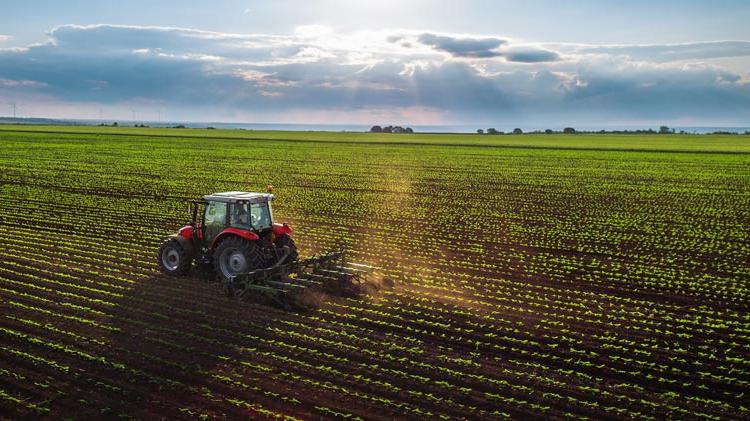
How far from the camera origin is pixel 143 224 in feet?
70.3

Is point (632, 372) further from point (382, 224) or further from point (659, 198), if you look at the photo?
point (659, 198)

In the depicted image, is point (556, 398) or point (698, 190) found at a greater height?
point (698, 190)

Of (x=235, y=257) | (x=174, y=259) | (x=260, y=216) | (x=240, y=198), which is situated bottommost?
(x=174, y=259)

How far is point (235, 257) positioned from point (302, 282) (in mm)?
1559

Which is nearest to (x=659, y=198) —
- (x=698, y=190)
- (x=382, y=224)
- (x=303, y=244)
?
(x=698, y=190)

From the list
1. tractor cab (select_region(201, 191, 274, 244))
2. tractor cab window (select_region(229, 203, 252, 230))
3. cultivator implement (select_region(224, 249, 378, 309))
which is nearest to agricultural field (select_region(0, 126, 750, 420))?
cultivator implement (select_region(224, 249, 378, 309))

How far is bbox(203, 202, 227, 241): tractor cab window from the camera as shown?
45.2 feet

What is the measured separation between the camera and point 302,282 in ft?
43.4

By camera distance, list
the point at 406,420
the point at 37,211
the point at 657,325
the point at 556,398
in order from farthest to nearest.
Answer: the point at 37,211 < the point at 657,325 < the point at 556,398 < the point at 406,420

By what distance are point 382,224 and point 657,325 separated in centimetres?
1207

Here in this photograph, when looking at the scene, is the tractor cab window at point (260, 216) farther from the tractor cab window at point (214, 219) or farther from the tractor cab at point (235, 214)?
the tractor cab window at point (214, 219)

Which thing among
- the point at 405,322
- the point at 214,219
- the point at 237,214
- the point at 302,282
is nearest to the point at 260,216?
the point at 237,214

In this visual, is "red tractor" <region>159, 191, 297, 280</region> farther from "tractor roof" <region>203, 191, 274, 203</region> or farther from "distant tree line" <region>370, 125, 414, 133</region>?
"distant tree line" <region>370, 125, 414, 133</region>

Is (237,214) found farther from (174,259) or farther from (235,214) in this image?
(174,259)
